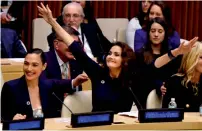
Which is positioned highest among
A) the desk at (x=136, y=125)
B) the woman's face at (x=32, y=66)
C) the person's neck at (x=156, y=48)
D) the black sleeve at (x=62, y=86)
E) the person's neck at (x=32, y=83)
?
the person's neck at (x=156, y=48)

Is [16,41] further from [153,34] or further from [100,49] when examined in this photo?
[153,34]

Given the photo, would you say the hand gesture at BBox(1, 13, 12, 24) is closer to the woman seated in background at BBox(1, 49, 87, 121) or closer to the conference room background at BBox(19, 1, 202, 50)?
the conference room background at BBox(19, 1, 202, 50)

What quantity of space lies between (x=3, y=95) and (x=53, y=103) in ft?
1.00

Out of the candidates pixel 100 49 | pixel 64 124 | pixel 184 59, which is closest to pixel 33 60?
pixel 64 124

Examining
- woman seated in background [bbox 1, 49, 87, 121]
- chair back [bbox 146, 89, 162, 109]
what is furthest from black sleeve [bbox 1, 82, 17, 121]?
chair back [bbox 146, 89, 162, 109]

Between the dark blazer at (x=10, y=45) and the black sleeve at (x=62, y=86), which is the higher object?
the dark blazer at (x=10, y=45)

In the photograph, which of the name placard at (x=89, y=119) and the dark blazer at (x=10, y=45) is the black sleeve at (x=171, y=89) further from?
the dark blazer at (x=10, y=45)

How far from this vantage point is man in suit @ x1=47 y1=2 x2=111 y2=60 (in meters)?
4.05

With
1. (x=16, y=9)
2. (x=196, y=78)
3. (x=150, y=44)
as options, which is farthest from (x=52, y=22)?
(x=16, y=9)

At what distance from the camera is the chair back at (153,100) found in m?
3.16

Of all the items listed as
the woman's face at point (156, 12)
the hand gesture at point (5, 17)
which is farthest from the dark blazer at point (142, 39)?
the hand gesture at point (5, 17)

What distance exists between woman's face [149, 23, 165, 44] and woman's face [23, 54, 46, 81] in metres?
1.08

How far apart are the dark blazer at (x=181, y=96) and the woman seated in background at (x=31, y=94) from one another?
1.64 ft

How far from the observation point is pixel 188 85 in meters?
3.19
